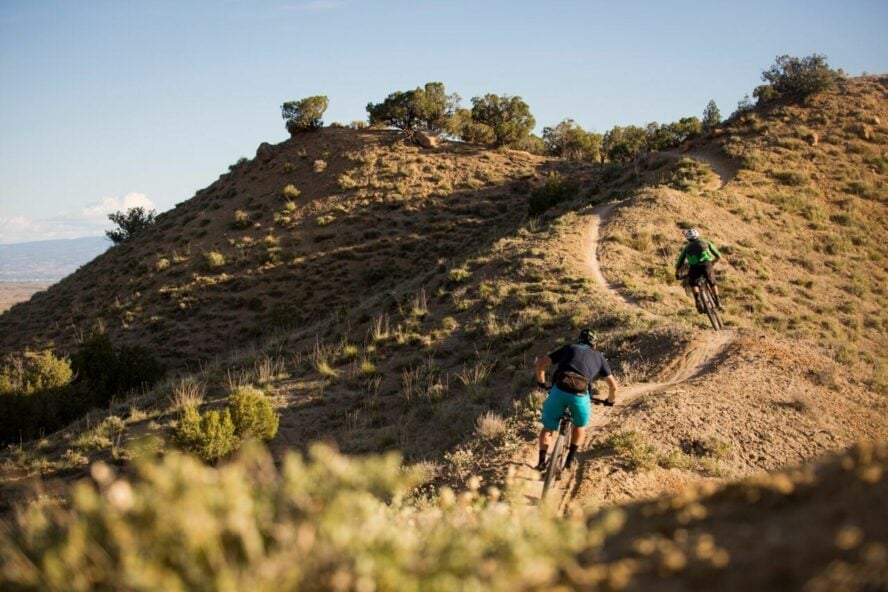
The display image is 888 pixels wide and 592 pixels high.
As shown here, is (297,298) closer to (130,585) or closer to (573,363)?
(573,363)

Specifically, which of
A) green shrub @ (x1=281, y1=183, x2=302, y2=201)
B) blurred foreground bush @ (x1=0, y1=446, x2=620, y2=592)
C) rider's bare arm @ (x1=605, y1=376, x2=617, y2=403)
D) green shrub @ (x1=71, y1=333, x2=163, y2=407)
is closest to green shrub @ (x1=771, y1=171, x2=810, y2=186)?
rider's bare arm @ (x1=605, y1=376, x2=617, y2=403)

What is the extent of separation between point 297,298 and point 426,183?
1302 cm

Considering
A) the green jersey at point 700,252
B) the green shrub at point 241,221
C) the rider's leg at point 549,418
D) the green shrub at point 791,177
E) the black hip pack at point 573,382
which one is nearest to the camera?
the black hip pack at point 573,382

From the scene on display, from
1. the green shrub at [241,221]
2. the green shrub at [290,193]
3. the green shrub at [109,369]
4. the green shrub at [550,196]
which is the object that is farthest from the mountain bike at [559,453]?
the green shrub at [290,193]

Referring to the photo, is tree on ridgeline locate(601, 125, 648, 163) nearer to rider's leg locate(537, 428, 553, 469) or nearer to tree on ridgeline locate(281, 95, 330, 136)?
tree on ridgeline locate(281, 95, 330, 136)

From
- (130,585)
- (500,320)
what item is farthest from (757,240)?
(130,585)

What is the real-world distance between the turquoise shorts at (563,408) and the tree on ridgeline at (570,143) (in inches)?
1752

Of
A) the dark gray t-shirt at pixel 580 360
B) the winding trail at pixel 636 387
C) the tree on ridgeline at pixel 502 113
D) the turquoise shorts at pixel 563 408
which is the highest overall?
the tree on ridgeline at pixel 502 113

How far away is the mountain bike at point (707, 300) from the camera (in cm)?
1385

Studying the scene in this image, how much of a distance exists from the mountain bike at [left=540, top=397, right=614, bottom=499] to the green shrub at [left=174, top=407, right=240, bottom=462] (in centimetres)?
713

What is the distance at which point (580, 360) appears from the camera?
26.3ft

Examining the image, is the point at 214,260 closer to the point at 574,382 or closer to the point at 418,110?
the point at 418,110

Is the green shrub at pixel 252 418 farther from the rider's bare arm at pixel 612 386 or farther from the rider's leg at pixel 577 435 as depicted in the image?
the rider's bare arm at pixel 612 386

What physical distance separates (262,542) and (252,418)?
10633 millimetres
